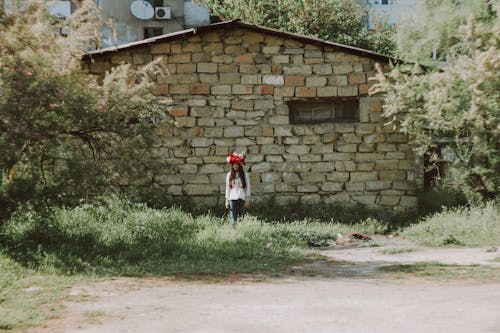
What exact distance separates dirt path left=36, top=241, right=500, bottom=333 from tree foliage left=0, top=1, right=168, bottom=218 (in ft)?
7.73

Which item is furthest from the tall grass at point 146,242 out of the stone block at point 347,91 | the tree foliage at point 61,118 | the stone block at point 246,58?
the stone block at point 246,58

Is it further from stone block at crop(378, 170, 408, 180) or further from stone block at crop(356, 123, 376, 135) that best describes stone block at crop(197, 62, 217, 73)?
stone block at crop(378, 170, 408, 180)

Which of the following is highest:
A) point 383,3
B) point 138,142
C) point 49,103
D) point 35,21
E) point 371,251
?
point 383,3

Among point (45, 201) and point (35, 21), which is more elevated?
point (35, 21)

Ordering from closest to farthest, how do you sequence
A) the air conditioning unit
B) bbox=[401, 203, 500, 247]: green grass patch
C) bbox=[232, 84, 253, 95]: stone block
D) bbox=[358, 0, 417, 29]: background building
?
1. bbox=[401, 203, 500, 247]: green grass patch
2. bbox=[232, 84, 253, 95]: stone block
3. bbox=[358, 0, 417, 29]: background building
4. the air conditioning unit

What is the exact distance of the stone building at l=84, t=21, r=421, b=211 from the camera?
12.2 meters

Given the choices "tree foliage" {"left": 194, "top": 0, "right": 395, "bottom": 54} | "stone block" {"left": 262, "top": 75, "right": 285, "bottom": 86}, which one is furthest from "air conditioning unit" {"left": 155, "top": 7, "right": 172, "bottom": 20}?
"stone block" {"left": 262, "top": 75, "right": 285, "bottom": 86}

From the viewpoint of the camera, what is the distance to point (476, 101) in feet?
31.7

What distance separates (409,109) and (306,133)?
A: 230cm

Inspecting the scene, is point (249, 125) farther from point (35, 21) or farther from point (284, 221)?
point (35, 21)

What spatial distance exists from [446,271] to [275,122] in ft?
20.1

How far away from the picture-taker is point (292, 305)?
520 cm

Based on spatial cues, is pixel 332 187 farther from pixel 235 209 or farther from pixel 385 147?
pixel 235 209

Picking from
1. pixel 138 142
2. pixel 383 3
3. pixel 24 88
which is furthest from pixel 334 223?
pixel 383 3
